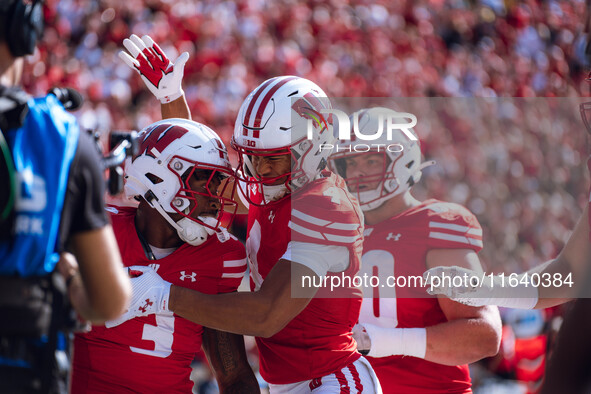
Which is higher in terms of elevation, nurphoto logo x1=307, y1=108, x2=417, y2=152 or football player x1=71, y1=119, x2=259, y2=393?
nurphoto logo x1=307, y1=108, x2=417, y2=152

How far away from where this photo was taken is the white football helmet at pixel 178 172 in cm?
294

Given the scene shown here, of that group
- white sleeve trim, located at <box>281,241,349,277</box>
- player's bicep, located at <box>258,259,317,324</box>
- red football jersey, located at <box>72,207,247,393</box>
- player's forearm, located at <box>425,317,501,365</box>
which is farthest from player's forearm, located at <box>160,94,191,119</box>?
player's forearm, located at <box>425,317,501,365</box>

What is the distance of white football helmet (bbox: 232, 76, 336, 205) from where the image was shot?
3.02 meters

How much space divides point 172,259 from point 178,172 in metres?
0.34

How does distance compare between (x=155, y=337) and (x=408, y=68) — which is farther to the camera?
(x=408, y=68)

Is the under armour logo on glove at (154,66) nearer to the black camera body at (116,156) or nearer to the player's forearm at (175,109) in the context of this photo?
the player's forearm at (175,109)

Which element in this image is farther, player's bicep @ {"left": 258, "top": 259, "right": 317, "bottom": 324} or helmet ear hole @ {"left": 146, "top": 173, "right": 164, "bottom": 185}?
helmet ear hole @ {"left": 146, "top": 173, "right": 164, "bottom": 185}

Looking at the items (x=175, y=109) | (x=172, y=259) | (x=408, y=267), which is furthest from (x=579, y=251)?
(x=175, y=109)

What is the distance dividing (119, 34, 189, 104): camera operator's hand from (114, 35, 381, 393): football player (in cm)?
65

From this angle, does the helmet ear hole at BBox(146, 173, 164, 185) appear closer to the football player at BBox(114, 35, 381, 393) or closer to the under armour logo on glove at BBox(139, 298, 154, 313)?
the football player at BBox(114, 35, 381, 393)

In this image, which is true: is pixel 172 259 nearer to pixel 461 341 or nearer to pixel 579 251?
pixel 461 341

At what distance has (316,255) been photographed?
2.77m

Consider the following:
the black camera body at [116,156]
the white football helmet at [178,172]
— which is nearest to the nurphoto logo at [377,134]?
the white football helmet at [178,172]

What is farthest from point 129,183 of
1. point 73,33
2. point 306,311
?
point 73,33
